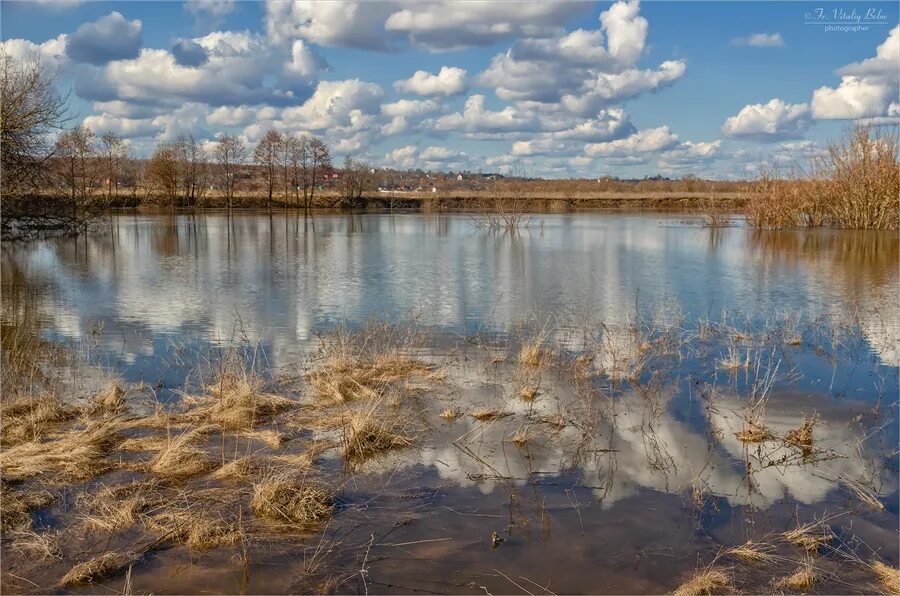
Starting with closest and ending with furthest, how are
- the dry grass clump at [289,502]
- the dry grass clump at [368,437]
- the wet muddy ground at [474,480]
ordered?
1. the wet muddy ground at [474,480]
2. the dry grass clump at [289,502]
3. the dry grass clump at [368,437]

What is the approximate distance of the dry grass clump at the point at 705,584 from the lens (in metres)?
4.69

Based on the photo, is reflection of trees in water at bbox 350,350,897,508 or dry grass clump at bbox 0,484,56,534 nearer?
dry grass clump at bbox 0,484,56,534

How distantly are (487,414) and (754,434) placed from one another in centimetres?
288

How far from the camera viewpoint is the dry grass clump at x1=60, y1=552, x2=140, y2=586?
474 cm

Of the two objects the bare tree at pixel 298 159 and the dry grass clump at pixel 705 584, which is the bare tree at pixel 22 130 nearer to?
the dry grass clump at pixel 705 584

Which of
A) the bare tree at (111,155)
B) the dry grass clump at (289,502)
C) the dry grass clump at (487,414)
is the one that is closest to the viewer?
the dry grass clump at (289,502)

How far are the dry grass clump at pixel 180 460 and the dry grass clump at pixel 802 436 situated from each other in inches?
231

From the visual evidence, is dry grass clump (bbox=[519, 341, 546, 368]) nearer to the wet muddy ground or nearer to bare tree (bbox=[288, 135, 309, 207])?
the wet muddy ground

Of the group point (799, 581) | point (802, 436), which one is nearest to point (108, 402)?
point (799, 581)

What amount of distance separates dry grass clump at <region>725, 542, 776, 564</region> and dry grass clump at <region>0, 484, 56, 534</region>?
5.34 metres

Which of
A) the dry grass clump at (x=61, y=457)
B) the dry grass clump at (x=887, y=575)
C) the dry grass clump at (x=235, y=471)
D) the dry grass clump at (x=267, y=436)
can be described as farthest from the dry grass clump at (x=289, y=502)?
the dry grass clump at (x=887, y=575)

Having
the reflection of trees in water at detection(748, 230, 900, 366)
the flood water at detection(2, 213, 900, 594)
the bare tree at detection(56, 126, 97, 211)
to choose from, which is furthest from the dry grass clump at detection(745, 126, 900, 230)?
the bare tree at detection(56, 126, 97, 211)

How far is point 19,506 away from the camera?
5688 millimetres

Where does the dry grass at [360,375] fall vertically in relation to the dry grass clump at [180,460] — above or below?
above
